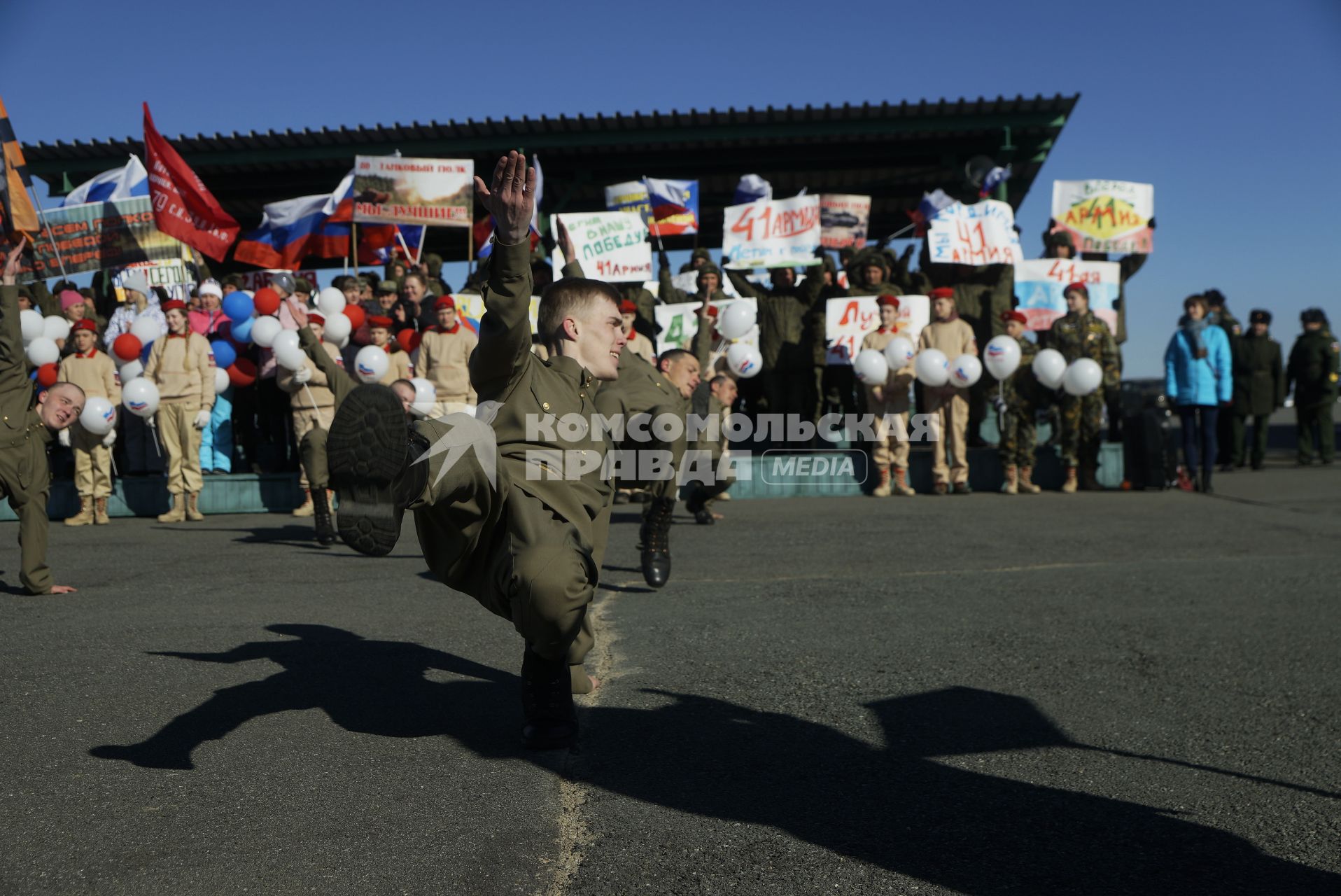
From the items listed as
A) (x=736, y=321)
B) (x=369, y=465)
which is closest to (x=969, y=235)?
(x=736, y=321)

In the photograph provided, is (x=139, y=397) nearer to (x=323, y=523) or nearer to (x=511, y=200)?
(x=323, y=523)

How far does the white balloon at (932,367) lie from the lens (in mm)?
12125

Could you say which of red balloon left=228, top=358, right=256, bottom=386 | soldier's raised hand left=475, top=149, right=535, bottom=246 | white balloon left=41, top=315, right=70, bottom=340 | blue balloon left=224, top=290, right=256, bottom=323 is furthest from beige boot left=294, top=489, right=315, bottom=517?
soldier's raised hand left=475, top=149, right=535, bottom=246

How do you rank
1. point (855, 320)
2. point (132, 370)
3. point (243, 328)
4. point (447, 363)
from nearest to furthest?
point (447, 363)
point (132, 370)
point (243, 328)
point (855, 320)

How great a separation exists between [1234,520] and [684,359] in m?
5.49

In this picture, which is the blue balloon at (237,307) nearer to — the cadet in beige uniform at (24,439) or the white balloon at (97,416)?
the white balloon at (97,416)

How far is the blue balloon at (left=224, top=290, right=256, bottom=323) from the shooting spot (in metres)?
12.4

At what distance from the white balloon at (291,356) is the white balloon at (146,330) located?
8.69 feet

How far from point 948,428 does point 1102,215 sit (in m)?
4.38

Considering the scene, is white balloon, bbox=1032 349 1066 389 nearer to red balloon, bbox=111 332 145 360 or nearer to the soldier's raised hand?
red balloon, bbox=111 332 145 360

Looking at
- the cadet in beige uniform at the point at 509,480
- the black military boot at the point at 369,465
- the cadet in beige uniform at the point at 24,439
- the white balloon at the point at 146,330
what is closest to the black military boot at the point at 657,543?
the cadet in beige uniform at the point at 509,480

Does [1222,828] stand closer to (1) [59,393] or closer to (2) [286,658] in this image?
(2) [286,658]

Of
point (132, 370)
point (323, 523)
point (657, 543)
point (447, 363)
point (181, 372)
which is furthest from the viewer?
point (132, 370)

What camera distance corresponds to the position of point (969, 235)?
13.9m
